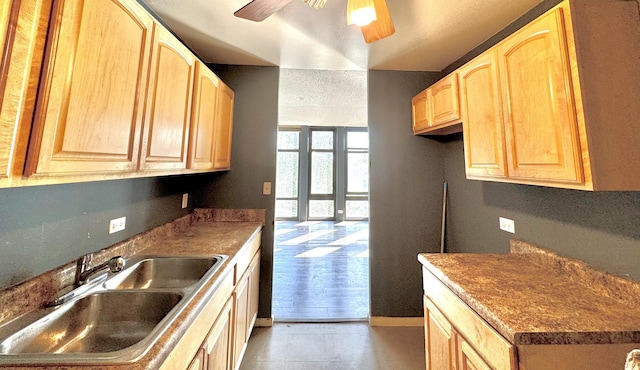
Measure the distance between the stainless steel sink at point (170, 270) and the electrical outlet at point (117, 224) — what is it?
22 centimetres

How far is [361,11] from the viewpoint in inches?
45.1

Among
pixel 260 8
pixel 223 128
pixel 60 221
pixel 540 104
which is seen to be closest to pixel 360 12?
pixel 260 8

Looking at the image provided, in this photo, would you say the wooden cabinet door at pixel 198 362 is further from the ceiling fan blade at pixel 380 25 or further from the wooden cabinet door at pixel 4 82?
the ceiling fan blade at pixel 380 25

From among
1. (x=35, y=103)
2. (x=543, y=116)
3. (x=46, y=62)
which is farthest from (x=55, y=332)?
(x=543, y=116)

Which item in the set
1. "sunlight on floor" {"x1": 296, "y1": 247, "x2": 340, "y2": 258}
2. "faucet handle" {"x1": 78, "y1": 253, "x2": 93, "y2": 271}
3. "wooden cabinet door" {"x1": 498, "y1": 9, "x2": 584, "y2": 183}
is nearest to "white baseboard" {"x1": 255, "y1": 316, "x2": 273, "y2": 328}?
"faucet handle" {"x1": 78, "y1": 253, "x2": 93, "y2": 271}

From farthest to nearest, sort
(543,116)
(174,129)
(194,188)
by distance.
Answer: (194,188)
(174,129)
(543,116)

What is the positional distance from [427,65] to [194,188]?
2.61 metres

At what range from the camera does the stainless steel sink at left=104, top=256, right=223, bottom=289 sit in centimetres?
140

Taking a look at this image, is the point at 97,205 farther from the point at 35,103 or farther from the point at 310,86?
the point at 310,86

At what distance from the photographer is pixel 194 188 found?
2.40 metres

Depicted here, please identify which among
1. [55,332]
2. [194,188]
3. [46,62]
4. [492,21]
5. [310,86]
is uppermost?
[310,86]

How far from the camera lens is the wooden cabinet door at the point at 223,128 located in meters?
2.07

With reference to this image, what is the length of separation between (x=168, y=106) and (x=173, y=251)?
2.90 feet

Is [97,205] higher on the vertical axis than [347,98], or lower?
lower
